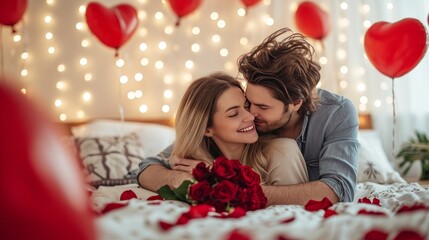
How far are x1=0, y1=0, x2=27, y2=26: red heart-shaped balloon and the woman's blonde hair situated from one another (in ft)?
5.05

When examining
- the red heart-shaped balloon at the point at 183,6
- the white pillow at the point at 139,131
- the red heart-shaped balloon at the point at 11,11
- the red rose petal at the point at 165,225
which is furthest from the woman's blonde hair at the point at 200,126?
the red heart-shaped balloon at the point at 11,11

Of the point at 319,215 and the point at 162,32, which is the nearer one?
the point at 319,215

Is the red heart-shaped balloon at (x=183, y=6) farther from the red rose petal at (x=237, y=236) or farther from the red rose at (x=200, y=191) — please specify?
the red rose petal at (x=237, y=236)

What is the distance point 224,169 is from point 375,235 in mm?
613

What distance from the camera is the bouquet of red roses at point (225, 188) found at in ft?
5.25

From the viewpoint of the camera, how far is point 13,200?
742 millimetres

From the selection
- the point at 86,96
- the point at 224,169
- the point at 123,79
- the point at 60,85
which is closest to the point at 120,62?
the point at 123,79

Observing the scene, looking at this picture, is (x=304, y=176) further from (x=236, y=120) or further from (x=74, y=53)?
(x=74, y=53)

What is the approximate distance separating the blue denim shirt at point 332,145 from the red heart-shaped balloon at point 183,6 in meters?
1.43

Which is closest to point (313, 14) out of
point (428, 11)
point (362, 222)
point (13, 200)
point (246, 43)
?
point (246, 43)

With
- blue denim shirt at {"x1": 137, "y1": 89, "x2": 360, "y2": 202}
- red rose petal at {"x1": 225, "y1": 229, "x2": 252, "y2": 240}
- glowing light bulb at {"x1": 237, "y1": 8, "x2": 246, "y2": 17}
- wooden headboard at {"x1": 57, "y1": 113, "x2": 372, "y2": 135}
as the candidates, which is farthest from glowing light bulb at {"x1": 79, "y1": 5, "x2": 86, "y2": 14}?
red rose petal at {"x1": 225, "y1": 229, "x2": 252, "y2": 240}

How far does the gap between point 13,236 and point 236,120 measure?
4.56ft

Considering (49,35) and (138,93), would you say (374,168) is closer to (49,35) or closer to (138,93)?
(138,93)

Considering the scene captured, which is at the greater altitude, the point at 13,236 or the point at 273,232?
Answer: the point at 13,236
